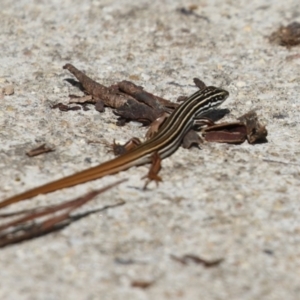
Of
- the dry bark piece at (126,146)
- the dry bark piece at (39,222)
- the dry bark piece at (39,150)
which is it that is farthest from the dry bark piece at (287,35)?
the dry bark piece at (39,222)

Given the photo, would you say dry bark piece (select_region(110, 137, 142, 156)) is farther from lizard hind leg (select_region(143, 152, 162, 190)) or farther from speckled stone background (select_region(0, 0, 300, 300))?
lizard hind leg (select_region(143, 152, 162, 190))

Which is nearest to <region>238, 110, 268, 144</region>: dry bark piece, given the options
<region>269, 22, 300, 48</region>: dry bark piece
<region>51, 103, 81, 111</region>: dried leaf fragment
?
<region>51, 103, 81, 111</region>: dried leaf fragment

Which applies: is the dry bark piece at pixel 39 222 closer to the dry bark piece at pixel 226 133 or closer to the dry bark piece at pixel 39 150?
the dry bark piece at pixel 39 150

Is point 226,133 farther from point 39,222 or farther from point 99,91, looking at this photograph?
point 39,222

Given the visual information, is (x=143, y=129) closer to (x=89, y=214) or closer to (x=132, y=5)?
(x=89, y=214)

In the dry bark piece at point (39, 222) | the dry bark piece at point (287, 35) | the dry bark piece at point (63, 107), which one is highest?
the dry bark piece at point (287, 35)

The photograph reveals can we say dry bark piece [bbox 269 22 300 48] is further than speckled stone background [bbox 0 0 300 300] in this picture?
Yes

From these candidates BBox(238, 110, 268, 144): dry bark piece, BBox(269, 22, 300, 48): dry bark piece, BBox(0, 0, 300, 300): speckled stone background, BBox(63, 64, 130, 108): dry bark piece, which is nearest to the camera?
BBox(0, 0, 300, 300): speckled stone background
